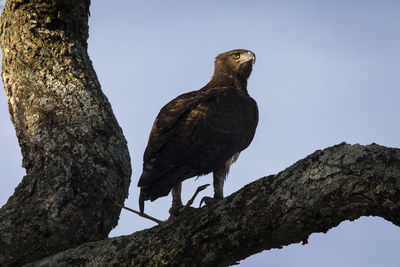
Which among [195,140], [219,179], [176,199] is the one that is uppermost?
[195,140]

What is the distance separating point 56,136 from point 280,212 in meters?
2.50

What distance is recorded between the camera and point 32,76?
218 inches

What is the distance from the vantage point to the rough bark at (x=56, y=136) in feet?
15.4

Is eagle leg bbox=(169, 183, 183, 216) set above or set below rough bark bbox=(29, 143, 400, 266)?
above

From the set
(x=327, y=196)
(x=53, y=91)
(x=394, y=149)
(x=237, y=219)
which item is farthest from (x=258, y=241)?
(x=53, y=91)

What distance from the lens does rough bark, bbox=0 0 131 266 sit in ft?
15.4

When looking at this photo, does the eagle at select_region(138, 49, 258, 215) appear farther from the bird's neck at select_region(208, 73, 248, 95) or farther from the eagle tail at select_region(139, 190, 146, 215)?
the bird's neck at select_region(208, 73, 248, 95)

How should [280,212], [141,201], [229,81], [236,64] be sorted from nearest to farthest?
[280,212]
[141,201]
[229,81]
[236,64]

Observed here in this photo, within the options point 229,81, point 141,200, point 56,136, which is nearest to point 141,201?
point 141,200

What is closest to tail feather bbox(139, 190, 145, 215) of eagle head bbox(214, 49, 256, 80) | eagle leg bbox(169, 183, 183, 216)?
eagle leg bbox(169, 183, 183, 216)

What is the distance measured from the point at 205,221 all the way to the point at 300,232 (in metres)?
0.68

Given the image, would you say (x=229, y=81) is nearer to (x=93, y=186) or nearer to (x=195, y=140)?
(x=195, y=140)

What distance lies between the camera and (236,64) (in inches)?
336

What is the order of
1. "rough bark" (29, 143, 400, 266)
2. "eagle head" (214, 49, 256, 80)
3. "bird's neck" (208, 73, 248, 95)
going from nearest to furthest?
1. "rough bark" (29, 143, 400, 266)
2. "bird's neck" (208, 73, 248, 95)
3. "eagle head" (214, 49, 256, 80)
